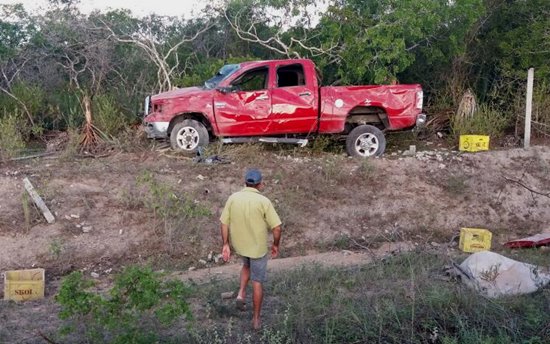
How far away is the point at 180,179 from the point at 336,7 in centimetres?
603

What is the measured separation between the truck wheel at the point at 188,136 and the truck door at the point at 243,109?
373 mm

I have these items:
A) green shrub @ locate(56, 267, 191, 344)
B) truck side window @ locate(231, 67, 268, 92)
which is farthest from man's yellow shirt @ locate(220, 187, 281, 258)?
truck side window @ locate(231, 67, 268, 92)

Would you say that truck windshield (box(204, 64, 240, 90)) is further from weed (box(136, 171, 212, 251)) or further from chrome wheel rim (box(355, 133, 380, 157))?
weed (box(136, 171, 212, 251))

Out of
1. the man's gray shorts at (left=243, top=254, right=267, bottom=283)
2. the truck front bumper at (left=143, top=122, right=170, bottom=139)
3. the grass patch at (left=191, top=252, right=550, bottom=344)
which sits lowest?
the grass patch at (left=191, top=252, right=550, bottom=344)

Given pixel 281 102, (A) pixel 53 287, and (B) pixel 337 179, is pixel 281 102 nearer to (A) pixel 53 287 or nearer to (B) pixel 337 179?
(B) pixel 337 179

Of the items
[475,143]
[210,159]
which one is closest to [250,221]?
[210,159]

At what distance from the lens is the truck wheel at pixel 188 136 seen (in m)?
12.1

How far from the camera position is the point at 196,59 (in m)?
17.7

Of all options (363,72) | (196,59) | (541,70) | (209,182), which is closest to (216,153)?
(209,182)

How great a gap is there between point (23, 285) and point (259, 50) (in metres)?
11.3

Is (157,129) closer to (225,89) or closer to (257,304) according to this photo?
(225,89)

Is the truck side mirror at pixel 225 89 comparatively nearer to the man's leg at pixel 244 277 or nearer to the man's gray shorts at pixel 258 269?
the man's leg at pixel 244 277

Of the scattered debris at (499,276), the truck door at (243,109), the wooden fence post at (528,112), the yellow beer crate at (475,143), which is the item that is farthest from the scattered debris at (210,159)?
the wooden fence post at (528,112)

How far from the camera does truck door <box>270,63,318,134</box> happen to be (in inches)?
484
